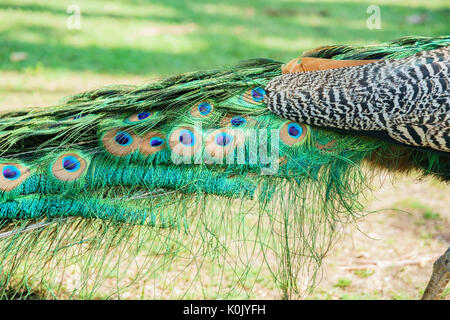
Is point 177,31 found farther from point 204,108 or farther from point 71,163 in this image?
point 71,163

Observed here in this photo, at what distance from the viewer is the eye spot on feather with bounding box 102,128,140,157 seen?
2025mm

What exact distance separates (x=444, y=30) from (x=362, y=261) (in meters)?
4.46

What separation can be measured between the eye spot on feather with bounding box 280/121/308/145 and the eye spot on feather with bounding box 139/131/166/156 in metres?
0.48

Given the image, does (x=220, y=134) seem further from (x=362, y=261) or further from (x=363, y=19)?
(x=363, y=19)

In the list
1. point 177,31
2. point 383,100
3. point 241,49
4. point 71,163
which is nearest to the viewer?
point 383,100

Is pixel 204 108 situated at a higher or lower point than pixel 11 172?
higher

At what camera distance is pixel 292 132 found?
2.02 metres

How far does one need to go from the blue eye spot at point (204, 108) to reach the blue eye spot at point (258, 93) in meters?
0.20

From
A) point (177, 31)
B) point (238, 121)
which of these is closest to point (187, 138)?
point (238, 121)

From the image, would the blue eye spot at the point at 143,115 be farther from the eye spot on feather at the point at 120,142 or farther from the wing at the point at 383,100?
the wing at the point at 383,100

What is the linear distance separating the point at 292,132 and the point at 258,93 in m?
0.25

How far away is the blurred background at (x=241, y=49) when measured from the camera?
292 cm

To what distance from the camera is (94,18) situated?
6238 mm

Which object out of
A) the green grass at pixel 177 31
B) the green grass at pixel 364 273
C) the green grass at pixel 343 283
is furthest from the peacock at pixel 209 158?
the green grass at pixel 177 31
